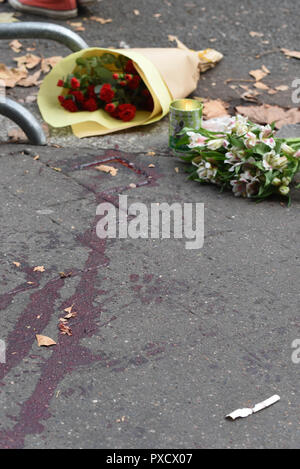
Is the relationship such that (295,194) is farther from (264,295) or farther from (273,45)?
(273,45)

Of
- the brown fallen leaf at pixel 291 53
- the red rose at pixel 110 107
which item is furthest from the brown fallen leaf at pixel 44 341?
the brown fallen leaf at pixel 291 53

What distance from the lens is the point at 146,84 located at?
3.61 m

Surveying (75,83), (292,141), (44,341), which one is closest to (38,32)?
(75,83)

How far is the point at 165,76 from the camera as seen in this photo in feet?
12.5

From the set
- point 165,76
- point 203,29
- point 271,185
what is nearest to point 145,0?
point 203,29

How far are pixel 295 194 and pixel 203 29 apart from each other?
8.13ft

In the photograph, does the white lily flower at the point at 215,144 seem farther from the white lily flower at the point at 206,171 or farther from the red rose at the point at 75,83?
the red rose at the point at 75,83

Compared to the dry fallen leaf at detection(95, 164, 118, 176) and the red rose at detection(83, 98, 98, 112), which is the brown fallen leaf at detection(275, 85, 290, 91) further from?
the dry fallen leaf at detection(95, 164, 118, 176)

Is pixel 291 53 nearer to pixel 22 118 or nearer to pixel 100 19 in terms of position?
pixel 100 19

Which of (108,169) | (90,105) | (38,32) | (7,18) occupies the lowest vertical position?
(108,169)

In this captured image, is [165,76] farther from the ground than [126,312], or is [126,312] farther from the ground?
[165,76]

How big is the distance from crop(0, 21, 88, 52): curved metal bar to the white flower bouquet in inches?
42.6

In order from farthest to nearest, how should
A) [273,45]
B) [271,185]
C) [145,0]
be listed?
[145,0] → [273,45] → [271,185]

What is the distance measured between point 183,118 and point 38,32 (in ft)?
3.17
